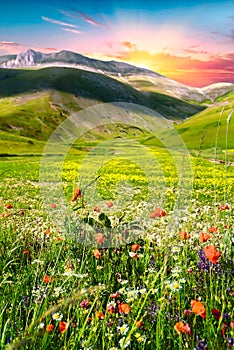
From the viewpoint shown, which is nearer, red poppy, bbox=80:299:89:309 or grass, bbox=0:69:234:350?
grass, bbox=0:69:234:350

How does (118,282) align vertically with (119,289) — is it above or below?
below

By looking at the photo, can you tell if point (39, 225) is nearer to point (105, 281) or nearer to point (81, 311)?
point (105, 281)

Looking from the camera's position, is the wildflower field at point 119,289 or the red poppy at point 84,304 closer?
the wildflower field at point 119,289

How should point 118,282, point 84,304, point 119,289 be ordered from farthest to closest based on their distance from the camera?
point 118,282
point 119,289
point 84,304

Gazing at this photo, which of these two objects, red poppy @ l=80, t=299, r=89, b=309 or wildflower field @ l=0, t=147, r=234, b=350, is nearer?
wildflower field @ l=0, t=147, r=234, b=350

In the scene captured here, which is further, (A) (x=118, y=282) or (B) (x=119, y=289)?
(A) (x=118, y=282)

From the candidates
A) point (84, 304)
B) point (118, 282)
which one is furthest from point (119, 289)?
point (118, 282)

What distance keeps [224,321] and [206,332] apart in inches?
8.2

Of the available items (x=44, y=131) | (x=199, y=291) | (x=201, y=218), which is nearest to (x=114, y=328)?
(x=199, y=291)

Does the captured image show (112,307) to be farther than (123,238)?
No

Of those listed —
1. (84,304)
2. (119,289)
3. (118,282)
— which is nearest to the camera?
(84,304)

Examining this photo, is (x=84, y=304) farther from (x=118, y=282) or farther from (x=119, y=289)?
(x=118, y=282)

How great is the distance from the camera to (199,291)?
438 centimetres

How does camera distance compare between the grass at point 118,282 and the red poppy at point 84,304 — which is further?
the red poppy at point 84,304
